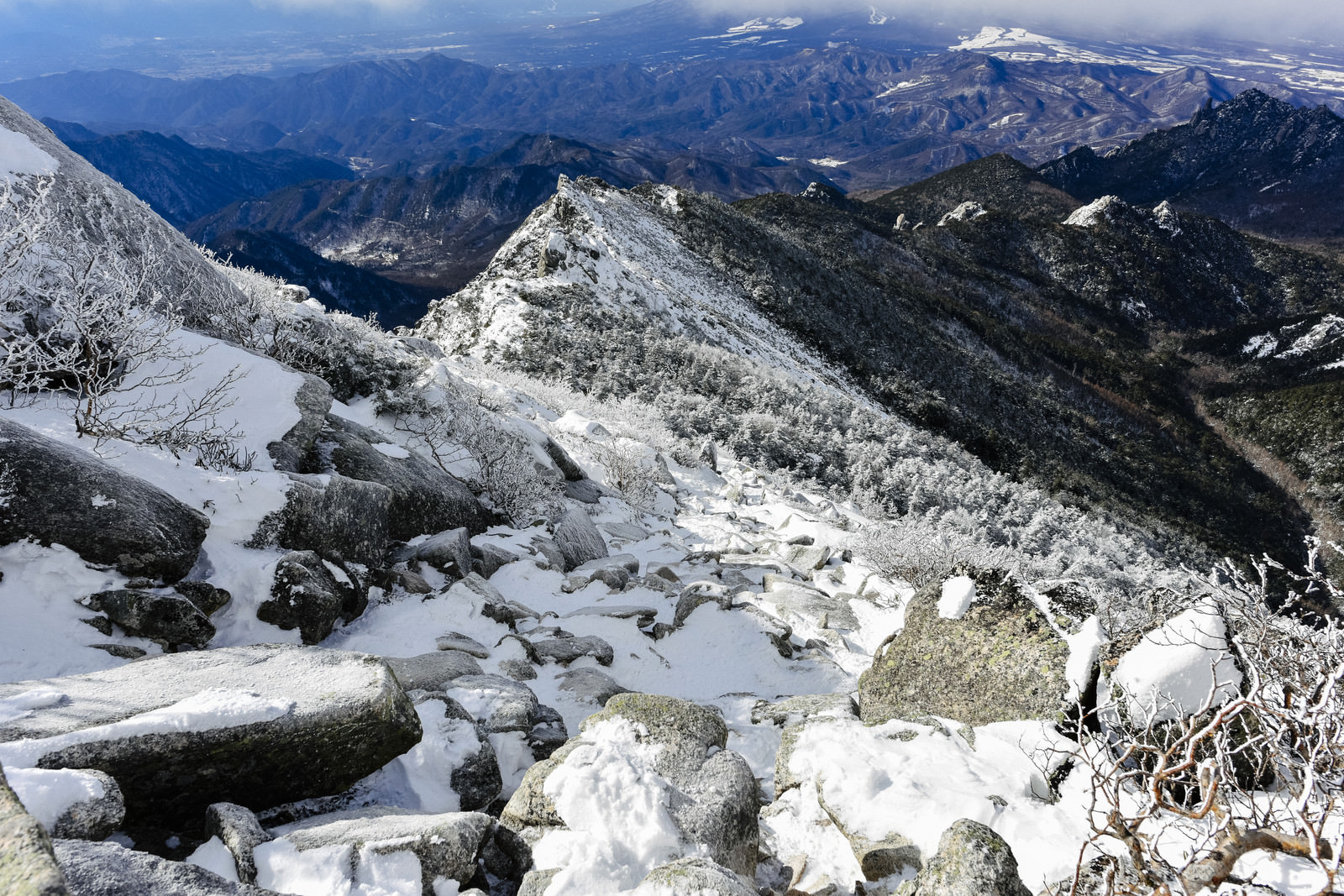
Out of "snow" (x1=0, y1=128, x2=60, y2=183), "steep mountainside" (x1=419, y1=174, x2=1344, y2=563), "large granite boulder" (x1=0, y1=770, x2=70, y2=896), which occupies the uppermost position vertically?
"snow" (x1=0, y1=128, x2=60, y2=183)

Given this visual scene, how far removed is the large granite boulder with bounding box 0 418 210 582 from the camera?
3.99 metres

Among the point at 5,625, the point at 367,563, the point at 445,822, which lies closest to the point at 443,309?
the point at 367,563

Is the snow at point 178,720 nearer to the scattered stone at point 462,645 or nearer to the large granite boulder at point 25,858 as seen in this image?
the large granite boulder at point 25,858

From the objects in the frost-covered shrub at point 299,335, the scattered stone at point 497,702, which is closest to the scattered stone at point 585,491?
the frost-covered shrub at point 299,335

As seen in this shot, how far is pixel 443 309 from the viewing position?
875 inches

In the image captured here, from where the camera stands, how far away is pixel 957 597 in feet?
16.1

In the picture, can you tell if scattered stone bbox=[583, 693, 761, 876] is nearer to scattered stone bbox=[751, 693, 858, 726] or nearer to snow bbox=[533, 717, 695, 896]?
snow bbox=[533, 717, 695, 896]

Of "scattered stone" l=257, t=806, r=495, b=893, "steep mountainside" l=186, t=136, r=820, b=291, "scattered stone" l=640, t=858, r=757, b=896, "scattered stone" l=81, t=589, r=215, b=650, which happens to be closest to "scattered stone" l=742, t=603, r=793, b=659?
"scattered stone" l=640, t=858, r=757, b=896

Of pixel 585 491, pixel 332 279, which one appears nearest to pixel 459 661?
pixel 585 491

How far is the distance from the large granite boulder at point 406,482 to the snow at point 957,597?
5233 mm

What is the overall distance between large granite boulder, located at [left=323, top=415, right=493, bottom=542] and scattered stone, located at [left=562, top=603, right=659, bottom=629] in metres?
2.01

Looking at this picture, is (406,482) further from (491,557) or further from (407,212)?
(407,212)

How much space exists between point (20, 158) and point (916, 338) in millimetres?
32169

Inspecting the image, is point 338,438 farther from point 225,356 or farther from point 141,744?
point 141,744
